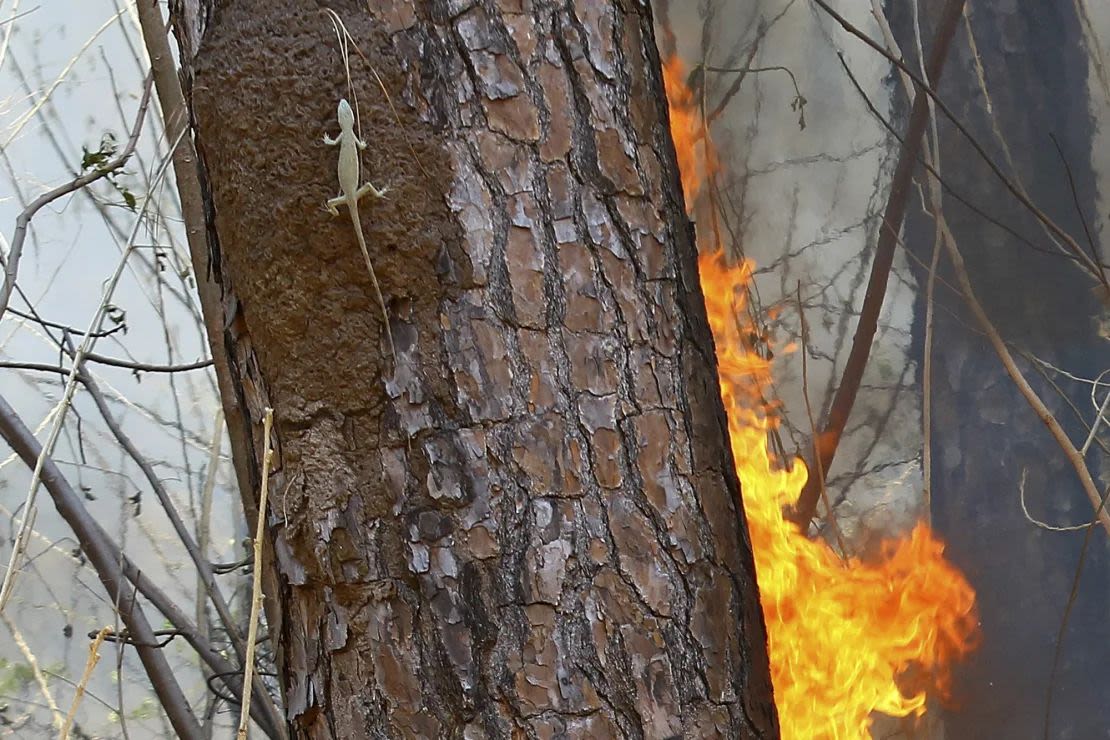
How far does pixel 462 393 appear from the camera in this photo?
1049mm

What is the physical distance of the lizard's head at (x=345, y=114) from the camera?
103 centimetres

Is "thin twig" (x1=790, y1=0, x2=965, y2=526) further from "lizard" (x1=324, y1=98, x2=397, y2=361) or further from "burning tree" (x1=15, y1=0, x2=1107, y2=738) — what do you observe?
"lizard" (x1=324, y1=98, x2=397, y2=361)

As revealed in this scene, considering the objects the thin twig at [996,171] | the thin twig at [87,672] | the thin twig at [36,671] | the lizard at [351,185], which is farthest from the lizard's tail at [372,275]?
the thin twig at [36,671]

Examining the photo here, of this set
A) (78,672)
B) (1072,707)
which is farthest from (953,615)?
(78,672)

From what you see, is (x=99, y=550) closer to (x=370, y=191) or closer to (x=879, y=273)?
(x=370, y=191)

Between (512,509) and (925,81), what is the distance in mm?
906

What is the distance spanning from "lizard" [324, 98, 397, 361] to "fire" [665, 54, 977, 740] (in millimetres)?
519

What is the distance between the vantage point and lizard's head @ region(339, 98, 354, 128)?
103 centimetres

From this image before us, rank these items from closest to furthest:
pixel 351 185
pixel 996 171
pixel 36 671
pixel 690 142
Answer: pixel 351 185 → pixel 996 171 → pixel 690 142 → pixel 36 671

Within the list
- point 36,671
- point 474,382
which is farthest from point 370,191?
point 36,671

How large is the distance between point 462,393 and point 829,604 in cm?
68

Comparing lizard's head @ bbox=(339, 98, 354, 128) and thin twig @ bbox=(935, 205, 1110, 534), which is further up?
lizard's head @ bbox=(339, 98, 354, 128)

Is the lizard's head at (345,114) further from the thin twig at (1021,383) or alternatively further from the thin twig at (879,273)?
the thin twig at (1021,383)

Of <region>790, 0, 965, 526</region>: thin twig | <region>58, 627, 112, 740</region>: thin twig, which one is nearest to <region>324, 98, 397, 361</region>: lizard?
<region>58, 627, 112, 740</region>: thin twig
